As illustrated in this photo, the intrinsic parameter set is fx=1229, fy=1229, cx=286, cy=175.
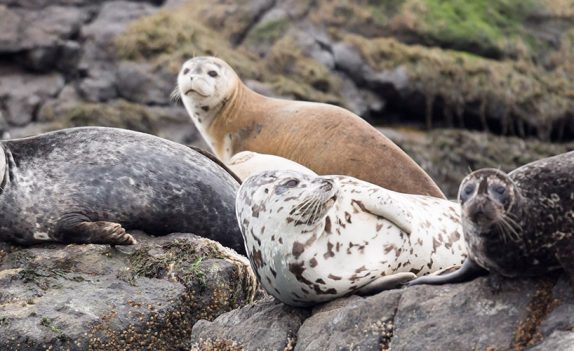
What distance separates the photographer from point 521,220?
589 centimetres

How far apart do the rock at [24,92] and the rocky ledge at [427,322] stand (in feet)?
45.8

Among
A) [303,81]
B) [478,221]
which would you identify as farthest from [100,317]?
[303,81]

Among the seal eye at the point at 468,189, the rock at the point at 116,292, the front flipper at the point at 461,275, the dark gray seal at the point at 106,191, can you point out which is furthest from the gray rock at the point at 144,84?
the seal eye at the point at 468,189

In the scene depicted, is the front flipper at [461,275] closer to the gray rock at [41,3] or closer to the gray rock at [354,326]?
the gray rock at [354,326]

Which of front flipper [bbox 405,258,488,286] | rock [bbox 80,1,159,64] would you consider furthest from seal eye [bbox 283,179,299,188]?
rock [bbox 80,1,159,64]

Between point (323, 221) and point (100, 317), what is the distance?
154 centimetres

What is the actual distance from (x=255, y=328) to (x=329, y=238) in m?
0.65

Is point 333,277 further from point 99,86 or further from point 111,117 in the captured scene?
point 99,86

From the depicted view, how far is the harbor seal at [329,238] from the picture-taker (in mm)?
6777

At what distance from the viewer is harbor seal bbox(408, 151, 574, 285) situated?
19.1ft

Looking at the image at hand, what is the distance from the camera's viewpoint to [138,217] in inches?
339

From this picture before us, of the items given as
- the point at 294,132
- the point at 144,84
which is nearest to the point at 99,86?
the point at 144,84

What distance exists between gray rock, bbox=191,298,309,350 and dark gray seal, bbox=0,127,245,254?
1.41 m

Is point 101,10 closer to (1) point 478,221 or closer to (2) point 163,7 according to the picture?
(2) point 163,7
